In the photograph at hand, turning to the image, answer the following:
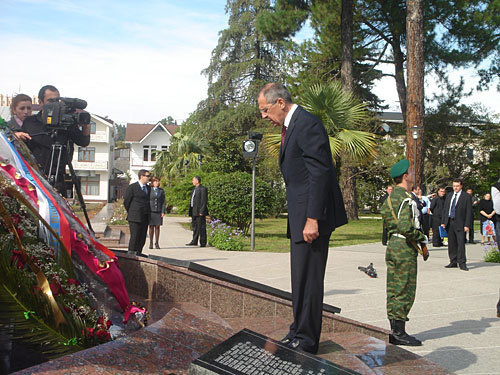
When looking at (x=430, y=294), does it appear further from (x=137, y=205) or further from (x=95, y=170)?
(x=95, y=170)

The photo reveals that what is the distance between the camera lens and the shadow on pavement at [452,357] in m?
4.96

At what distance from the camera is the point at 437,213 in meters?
17.8

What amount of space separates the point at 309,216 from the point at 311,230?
9 centimetres

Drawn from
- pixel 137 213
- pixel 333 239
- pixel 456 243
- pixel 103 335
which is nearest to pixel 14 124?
pixel 103 335

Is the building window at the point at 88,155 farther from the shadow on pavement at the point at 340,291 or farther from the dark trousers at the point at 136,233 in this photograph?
the shadow on pavement at the point at 340,291

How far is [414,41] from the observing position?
1886cm

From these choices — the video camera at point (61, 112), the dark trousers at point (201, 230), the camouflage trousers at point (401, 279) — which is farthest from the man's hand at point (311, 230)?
the dark trousers at point (201, 230)

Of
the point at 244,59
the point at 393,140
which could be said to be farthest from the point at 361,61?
the point at 244,59

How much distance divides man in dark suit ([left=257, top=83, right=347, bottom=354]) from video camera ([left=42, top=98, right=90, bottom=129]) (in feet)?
7.48

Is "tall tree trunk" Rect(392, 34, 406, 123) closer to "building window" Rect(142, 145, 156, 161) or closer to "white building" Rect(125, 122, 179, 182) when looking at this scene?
"white building" Rect(125, 122, 179, 182)

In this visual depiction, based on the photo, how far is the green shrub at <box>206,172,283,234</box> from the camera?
1900cm

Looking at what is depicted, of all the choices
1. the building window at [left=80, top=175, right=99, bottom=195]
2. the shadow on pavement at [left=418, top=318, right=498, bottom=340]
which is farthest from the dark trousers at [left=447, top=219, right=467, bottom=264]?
the building window at [left=80, top=175, right=99, bottom=195]

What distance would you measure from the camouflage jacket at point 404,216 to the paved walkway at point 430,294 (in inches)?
44.8

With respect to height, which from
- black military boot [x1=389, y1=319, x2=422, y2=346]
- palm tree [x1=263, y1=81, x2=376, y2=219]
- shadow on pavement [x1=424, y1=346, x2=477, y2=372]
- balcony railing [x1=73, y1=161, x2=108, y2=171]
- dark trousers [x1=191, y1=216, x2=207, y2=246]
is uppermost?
balcony railing [x1=73, y1=161, x2=108, y2=171]
